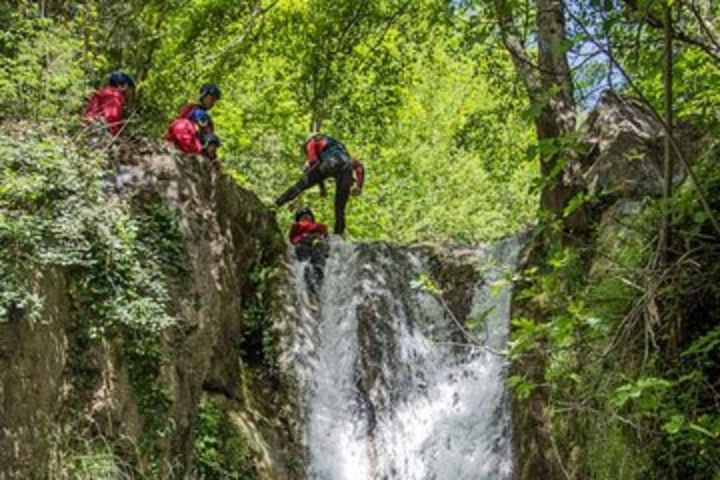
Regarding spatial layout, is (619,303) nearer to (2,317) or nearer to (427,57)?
(2,317)

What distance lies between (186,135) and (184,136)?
1.1 inches

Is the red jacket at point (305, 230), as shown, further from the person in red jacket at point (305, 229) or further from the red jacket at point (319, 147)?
the red jacket at point (319, 147)

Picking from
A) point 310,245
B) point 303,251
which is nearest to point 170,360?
point 303,251

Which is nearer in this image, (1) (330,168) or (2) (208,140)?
(2) (208,140)

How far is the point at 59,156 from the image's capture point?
20.5 feet

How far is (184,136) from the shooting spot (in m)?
9.15

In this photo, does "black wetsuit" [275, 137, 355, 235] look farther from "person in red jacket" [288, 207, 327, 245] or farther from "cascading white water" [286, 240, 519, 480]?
"cascading white water" [286, 240, 519, 480]

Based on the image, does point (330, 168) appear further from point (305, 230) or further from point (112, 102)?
point (112, 102)

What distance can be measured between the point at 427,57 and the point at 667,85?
9.10 meters

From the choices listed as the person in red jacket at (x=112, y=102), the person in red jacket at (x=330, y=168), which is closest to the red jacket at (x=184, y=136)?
the person in red jacket at (x=112, y=102)

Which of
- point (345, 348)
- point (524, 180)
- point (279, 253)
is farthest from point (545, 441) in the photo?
point (524, 180)

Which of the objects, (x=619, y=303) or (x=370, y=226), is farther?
(x=370, y=226)

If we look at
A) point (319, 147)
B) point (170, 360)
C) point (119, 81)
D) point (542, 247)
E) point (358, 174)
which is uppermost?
point (119, 81)

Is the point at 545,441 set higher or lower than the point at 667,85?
lower
